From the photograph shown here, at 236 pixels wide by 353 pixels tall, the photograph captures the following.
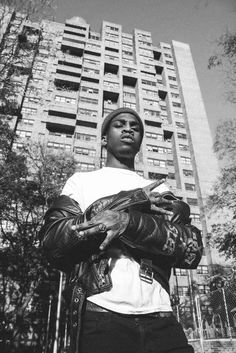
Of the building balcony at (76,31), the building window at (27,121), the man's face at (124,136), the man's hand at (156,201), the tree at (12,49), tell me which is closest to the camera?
the man's hand at (156,201)

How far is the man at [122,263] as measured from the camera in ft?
4.07

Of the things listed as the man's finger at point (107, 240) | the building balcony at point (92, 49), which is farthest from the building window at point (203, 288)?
the building balcony at point (92, 49)

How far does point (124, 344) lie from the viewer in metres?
1.20

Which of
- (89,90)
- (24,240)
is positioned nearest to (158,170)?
(89,90)

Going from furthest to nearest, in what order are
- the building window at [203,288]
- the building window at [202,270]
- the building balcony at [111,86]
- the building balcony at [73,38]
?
the building balcony at [73,38] < the building balcony at [111,86] < the building window at [202,270] < the building window at [203,288]

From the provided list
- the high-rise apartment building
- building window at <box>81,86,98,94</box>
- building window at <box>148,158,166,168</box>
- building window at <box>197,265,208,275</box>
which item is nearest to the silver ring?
the high-rise apartment building

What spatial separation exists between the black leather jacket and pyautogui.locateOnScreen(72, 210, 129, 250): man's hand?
0.12ft

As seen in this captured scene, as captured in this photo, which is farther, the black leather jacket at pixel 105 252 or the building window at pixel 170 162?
the building window at pixel 170 162

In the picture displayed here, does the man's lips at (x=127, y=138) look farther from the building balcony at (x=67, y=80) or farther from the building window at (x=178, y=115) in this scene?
the building window at (x=178, y=115)

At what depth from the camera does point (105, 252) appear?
1.41 m

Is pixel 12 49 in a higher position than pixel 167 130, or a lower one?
lower

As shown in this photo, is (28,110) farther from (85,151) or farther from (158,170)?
(158,170)

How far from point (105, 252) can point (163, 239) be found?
31 centimetres

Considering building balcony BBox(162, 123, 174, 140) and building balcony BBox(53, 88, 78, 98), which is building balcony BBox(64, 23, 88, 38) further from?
building balcony BBox(162, 123, 174, 140)
